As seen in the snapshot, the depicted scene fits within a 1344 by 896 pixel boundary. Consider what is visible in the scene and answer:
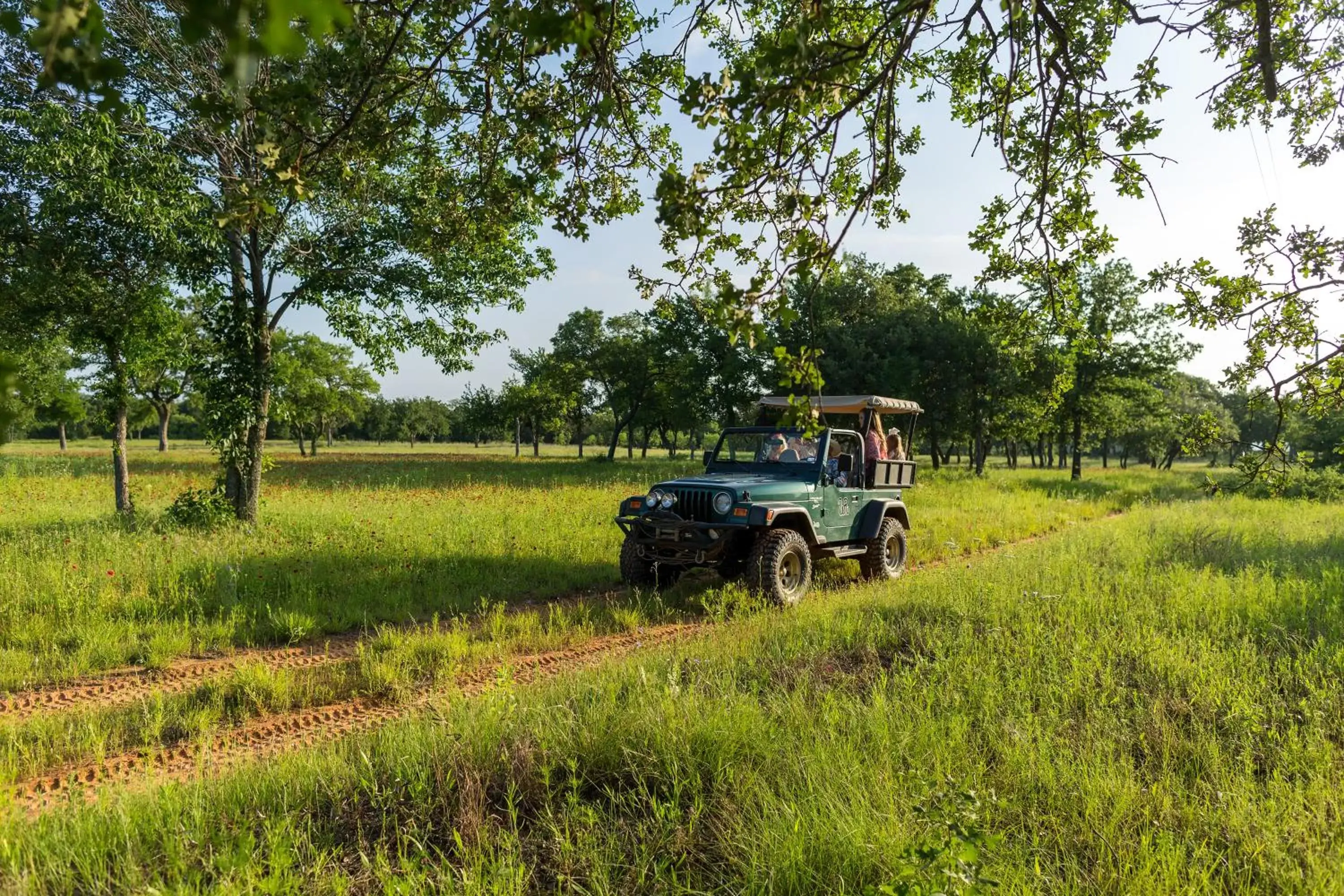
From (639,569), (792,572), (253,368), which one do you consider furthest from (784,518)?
(253,368)

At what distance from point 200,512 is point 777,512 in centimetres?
854

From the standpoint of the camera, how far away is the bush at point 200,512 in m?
9.85

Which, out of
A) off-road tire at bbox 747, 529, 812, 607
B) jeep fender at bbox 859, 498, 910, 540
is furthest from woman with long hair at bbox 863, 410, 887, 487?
off-road tire at bbox 747, 529, 812, 607

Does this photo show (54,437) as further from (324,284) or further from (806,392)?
(806,392)

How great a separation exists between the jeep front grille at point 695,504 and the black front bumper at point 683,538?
83mm

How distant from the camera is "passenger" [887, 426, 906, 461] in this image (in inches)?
381

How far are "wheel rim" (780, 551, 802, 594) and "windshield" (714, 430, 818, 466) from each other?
1395 millimetres

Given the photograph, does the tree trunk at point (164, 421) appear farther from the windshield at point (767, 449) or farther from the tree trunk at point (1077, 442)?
the tree trunk at point (1077, 442)

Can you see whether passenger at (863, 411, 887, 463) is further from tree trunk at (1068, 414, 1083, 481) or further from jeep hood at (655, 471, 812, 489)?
tree trunk at (1068, 414, 1083, 481)

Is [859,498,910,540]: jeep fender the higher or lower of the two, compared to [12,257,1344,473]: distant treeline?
lower

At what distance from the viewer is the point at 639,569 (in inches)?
A: 312

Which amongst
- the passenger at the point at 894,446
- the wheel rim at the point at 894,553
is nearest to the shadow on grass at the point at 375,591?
the wheel rim at the point at 894,553

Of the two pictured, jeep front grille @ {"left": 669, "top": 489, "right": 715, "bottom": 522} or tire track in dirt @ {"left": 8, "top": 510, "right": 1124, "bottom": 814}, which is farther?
jeep front grille @ {"left": 669, "top": 489, "right": 715, "bottom": 522}

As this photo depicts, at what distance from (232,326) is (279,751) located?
8.09 m
